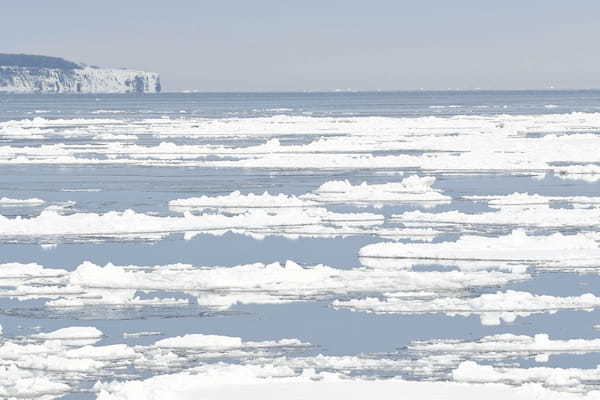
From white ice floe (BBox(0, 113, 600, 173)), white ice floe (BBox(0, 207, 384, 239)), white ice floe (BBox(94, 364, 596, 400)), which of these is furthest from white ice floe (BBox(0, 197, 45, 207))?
white ice floe (BBox(94, 364, 596, 400))

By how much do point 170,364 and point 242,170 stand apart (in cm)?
2228

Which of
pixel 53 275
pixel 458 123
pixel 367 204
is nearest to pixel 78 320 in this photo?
pixel 53 275

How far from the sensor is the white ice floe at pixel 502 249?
54.6ft

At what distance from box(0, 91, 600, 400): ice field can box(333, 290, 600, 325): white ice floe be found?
0.03 m

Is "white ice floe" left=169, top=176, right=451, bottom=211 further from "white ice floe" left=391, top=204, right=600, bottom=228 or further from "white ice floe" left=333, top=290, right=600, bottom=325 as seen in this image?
"white ice floe" left=333, top=290, right=600, bottom=325

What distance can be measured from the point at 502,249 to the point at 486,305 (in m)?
3.57

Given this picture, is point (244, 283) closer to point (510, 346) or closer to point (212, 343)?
point (212, 343)

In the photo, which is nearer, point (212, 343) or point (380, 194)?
point (212, 343)

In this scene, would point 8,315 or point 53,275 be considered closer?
point 8,315

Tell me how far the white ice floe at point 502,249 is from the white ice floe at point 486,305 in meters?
2.54

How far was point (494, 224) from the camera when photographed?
2008cm

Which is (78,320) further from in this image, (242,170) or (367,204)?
(242,170)

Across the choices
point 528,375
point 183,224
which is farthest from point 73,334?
point 183,224

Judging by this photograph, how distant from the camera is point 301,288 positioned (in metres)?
14.9
